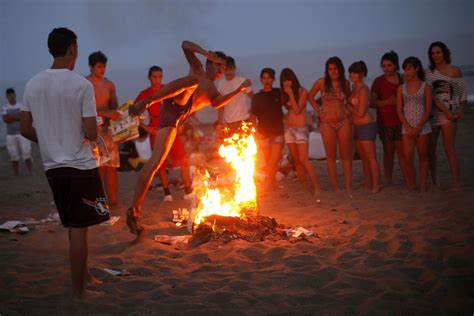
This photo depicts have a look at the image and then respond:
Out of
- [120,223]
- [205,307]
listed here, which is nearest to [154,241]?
[120,223]

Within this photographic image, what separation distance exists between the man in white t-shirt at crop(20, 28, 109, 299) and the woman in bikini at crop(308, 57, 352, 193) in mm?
4385

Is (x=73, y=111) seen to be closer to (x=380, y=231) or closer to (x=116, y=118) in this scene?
(x=116, y=118)

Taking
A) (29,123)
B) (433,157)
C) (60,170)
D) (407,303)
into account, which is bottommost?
(407,303)

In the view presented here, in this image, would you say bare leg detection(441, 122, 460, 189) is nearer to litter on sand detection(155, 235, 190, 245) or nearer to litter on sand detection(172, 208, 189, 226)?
litter on sand detection(172, 208, 189, 226)

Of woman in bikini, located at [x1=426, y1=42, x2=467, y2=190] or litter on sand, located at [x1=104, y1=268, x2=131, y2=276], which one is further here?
woman in bikini, located at [x1=426, y1=42, x2=467, y2=190]

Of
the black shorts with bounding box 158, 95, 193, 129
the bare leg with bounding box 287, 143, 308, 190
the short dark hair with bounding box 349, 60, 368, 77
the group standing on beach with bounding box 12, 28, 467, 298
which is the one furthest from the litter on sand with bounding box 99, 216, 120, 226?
the short dark hair with bounding box 349, 60, 368, 77

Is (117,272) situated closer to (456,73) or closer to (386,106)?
(386,106)

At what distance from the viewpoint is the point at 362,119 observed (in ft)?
24.2

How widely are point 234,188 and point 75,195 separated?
8.26ft

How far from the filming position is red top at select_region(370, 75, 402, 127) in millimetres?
7324

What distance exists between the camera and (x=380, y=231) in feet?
17.9

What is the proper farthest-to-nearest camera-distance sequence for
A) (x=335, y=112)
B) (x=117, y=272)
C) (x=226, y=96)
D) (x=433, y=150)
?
(x=335, y=112) → (x=433, y=150) → (x=226, y=96) → (x=117, y=272)

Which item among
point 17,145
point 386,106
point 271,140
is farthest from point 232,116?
point 17,145

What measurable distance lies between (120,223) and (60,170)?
2.71m
